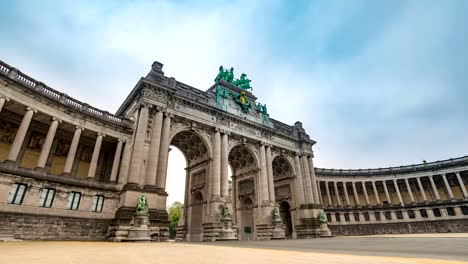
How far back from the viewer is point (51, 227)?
18328 millimetres

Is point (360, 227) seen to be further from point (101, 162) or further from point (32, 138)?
point (32, 138)

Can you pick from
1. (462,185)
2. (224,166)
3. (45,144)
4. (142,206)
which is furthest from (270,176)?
(462,185)

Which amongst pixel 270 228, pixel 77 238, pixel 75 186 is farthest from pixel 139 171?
pixel 270 228

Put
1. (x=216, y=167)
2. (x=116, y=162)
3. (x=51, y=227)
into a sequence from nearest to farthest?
(x=51, y=227) → (x=116, y=162) → (x=216, y=167)

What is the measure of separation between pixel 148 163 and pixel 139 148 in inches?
67.0

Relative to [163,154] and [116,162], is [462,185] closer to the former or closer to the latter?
[163,154]

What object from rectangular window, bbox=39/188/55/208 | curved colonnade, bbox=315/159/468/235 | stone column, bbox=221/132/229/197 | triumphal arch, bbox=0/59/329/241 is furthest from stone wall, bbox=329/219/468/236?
rectangular window, bbox=39/188/55/208

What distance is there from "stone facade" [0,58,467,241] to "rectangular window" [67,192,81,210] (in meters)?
0.08

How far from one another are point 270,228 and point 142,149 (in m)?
18.7

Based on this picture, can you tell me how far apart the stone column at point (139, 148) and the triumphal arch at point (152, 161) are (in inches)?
3.7

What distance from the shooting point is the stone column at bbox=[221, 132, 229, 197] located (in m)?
27.4

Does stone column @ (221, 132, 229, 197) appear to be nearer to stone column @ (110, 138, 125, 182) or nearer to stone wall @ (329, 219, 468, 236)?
stone column @ (110, 138, 125, 182)

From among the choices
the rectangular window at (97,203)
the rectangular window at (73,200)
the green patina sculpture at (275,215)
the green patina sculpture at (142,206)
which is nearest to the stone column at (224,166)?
the green patina sculpture at (275,215)

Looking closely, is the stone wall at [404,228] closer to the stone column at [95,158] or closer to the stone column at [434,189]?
the stone column at [434,189]
